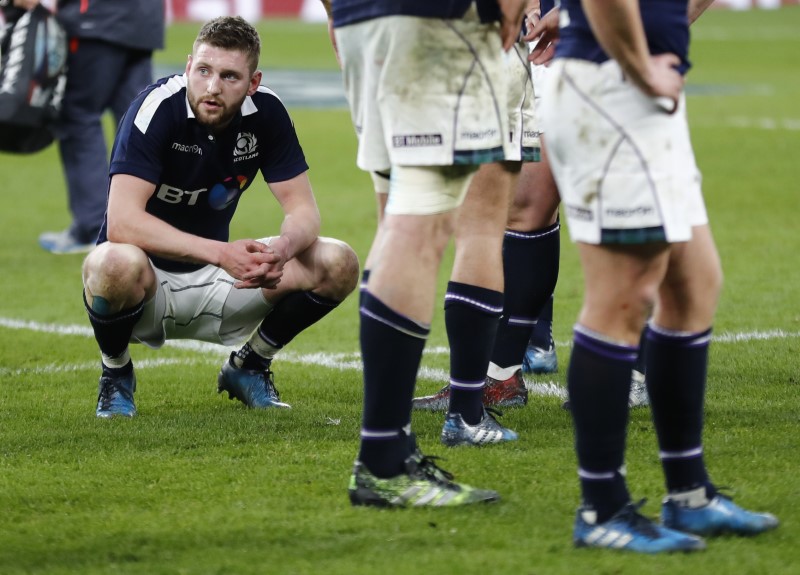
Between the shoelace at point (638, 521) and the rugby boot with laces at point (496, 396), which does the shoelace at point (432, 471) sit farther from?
the rugby boot with laces at point (496, 396)

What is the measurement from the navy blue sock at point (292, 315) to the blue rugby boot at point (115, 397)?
0.50 metres

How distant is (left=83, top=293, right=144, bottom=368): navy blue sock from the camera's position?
4.65 metres

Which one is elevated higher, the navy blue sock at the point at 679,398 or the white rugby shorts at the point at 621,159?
the white rugby shorts at the point at 621,159

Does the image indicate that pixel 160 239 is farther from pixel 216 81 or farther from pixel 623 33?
pixel 623 33

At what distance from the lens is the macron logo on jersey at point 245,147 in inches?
189

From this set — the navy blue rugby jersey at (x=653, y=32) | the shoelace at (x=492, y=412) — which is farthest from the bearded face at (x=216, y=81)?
the navy blue rugby jersey at (x=653, y=32)

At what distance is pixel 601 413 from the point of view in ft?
10.2

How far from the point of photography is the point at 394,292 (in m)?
3.43

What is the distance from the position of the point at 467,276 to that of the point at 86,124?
5192 millimetres

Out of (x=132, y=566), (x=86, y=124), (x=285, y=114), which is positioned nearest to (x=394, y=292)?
(x=132, y=566)

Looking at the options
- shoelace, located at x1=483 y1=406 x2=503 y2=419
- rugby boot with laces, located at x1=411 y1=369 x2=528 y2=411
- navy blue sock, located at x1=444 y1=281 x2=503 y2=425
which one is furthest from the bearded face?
shoelace, located at x1=483 y1=406 x2=503 y2=419

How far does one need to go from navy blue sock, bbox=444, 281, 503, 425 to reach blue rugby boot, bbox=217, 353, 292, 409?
2.73ft

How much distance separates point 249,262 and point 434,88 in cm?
124

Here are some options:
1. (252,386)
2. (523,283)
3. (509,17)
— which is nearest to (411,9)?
(509,17)
